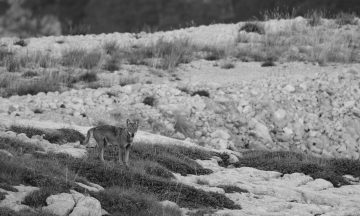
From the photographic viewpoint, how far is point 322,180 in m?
16.2

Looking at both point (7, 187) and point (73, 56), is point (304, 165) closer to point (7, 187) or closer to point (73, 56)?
point (7, 187)

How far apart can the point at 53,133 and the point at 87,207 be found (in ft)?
18.2

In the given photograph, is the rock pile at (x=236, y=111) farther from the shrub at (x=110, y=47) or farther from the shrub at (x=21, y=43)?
the shrub at (x=21, y=43)

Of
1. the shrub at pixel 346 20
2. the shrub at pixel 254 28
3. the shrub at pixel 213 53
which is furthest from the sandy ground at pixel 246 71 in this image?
the shrub at pixel 346 20

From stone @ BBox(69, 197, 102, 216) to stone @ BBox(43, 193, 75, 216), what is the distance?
0.30 feet

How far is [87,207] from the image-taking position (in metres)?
11.0

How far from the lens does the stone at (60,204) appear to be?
1084 centimetres

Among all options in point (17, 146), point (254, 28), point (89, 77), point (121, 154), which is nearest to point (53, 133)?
point (17, 146)

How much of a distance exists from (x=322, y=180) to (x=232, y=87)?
9051 mm

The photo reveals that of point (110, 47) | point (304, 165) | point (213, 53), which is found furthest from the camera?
point (110, 47)

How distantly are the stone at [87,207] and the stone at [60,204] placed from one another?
0.30ft

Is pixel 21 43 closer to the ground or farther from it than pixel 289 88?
farther from it

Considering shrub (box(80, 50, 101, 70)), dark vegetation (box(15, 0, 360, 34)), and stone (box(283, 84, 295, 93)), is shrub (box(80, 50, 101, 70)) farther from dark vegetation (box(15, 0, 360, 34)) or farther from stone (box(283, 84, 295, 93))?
dark vegetation (box(15, 0, 360, 34))

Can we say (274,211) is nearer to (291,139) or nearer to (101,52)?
(291,139)
